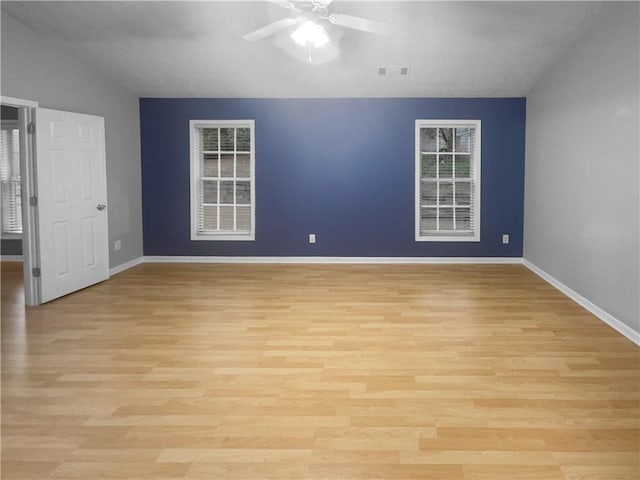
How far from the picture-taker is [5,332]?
13.9ft

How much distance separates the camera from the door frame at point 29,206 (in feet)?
16.3

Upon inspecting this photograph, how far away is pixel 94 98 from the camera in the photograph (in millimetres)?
6137

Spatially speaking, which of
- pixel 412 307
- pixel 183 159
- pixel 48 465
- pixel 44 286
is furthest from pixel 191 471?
pixel 183 159

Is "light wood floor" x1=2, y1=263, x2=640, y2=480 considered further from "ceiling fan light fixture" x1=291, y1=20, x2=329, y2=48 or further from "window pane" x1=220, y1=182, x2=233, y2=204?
"window pane" x1=220, y1=182, x2=233, y2=204

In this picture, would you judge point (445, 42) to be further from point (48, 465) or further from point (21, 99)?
point (48, 465)

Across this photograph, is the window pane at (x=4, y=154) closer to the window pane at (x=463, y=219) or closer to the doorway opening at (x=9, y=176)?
the doorway opening at (x=9, y=176)

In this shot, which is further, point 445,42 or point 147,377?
point 445,42

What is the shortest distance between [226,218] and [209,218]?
0.24 metres

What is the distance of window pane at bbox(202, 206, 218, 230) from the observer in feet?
25.2

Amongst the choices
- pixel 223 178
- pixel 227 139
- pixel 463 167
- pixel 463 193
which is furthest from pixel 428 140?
pixel 223 178

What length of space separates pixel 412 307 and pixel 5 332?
338 centimetres

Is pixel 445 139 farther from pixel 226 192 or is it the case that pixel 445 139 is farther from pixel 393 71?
pixel 226 192

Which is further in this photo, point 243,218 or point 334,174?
point 243,218

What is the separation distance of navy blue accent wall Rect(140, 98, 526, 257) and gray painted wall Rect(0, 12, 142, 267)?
0.28 m
